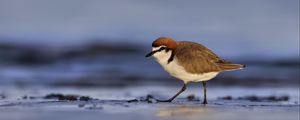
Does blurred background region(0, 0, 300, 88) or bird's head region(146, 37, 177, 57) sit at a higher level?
blurred background region(0, 0, 300, 88)

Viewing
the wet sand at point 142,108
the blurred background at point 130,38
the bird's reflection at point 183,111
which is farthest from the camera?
the blurred background at point 130,38

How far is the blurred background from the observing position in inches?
622

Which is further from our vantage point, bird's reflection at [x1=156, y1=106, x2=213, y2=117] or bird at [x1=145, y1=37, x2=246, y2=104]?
bird at [x1=145, y1=37, x2=246, y2=104]

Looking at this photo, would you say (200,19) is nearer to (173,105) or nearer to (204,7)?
(204,7)

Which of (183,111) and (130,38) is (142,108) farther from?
(130,38)

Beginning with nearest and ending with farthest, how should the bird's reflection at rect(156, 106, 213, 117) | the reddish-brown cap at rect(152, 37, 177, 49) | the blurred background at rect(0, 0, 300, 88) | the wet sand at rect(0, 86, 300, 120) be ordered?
the wet sand at rect(0, 86, 300, 120), the bird's reflection at rect(156, 106, 213, 117), the reddish-brown cap at rect(152, 37, 177, 49), the blurred background at rect(0, 0, 300, 88)

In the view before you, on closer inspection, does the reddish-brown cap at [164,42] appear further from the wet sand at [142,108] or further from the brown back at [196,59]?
the wet sand at [142,108]

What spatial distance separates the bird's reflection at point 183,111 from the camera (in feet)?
29.3

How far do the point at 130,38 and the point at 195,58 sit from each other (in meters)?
13.1

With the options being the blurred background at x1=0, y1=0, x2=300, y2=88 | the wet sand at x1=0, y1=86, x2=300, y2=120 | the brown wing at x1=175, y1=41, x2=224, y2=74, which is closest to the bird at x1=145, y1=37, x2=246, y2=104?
the brown wing at x1=175, y1=41, x2=224, y2=74

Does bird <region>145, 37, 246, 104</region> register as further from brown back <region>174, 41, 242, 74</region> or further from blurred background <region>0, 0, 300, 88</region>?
blurred background <region>0, 0, 300, 88</region>

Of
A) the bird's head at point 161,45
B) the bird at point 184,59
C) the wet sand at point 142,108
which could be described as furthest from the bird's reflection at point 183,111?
the bird's head at point 161,45

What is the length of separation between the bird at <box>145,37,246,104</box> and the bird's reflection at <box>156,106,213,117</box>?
636 mm

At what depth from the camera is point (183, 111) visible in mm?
9227
